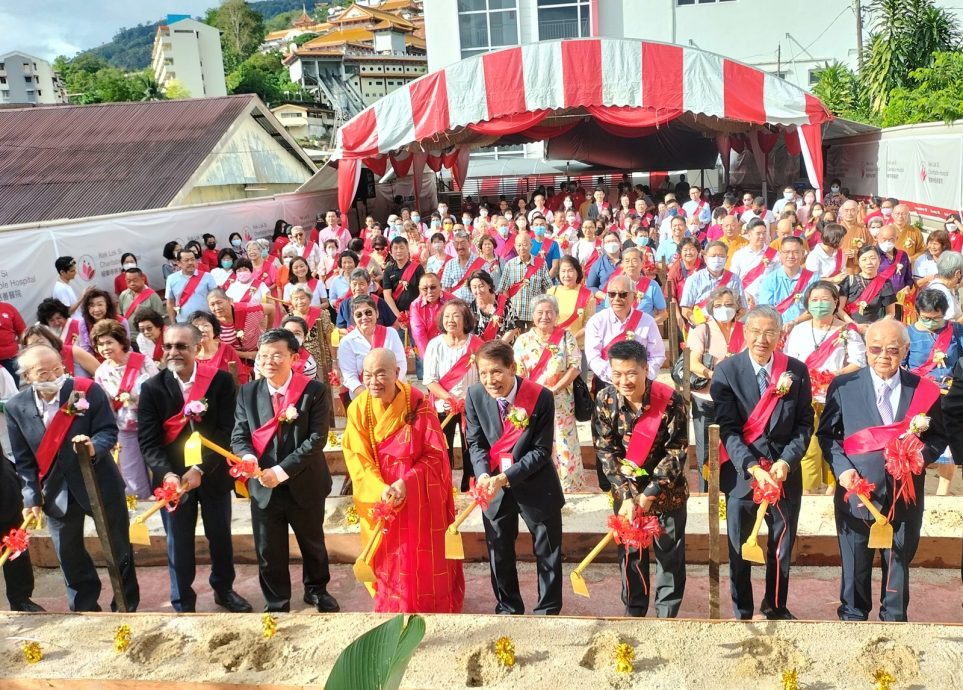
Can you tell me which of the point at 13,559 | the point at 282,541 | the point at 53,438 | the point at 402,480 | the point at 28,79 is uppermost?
the point at 28,79

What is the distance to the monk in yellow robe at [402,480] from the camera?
3.62 meters

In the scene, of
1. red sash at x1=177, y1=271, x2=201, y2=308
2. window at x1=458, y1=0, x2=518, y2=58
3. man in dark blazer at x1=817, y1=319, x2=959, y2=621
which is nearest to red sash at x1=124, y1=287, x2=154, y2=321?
red sash at x1=177, y1=271, x2=201, y2=308

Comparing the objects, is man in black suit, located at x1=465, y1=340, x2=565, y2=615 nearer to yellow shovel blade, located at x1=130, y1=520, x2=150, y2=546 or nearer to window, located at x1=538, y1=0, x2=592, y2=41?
yellow shovel blade, located at x1=130, y1=520, x2=150, y2=546

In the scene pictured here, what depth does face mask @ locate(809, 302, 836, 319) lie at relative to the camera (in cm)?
450

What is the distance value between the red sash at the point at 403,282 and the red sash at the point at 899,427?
5166 millimetres

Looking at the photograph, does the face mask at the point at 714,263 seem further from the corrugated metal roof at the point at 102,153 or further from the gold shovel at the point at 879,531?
the corrugated metal roof at the point at 102,153

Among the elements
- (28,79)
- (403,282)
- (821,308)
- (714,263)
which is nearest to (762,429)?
(821,308)

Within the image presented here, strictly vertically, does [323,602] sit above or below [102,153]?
below

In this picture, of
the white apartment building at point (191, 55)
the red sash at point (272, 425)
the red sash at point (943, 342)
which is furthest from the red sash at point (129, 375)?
the white apartment building at point (191, 55)

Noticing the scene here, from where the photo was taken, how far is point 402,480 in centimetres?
358

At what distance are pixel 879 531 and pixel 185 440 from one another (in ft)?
10.9

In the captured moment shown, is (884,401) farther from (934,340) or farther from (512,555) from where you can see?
(512,555)

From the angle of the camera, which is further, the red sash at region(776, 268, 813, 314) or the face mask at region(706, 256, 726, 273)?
the face mask at region(706, 256, 726, 273)

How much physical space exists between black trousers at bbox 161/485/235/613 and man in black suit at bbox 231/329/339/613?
1.07ft
